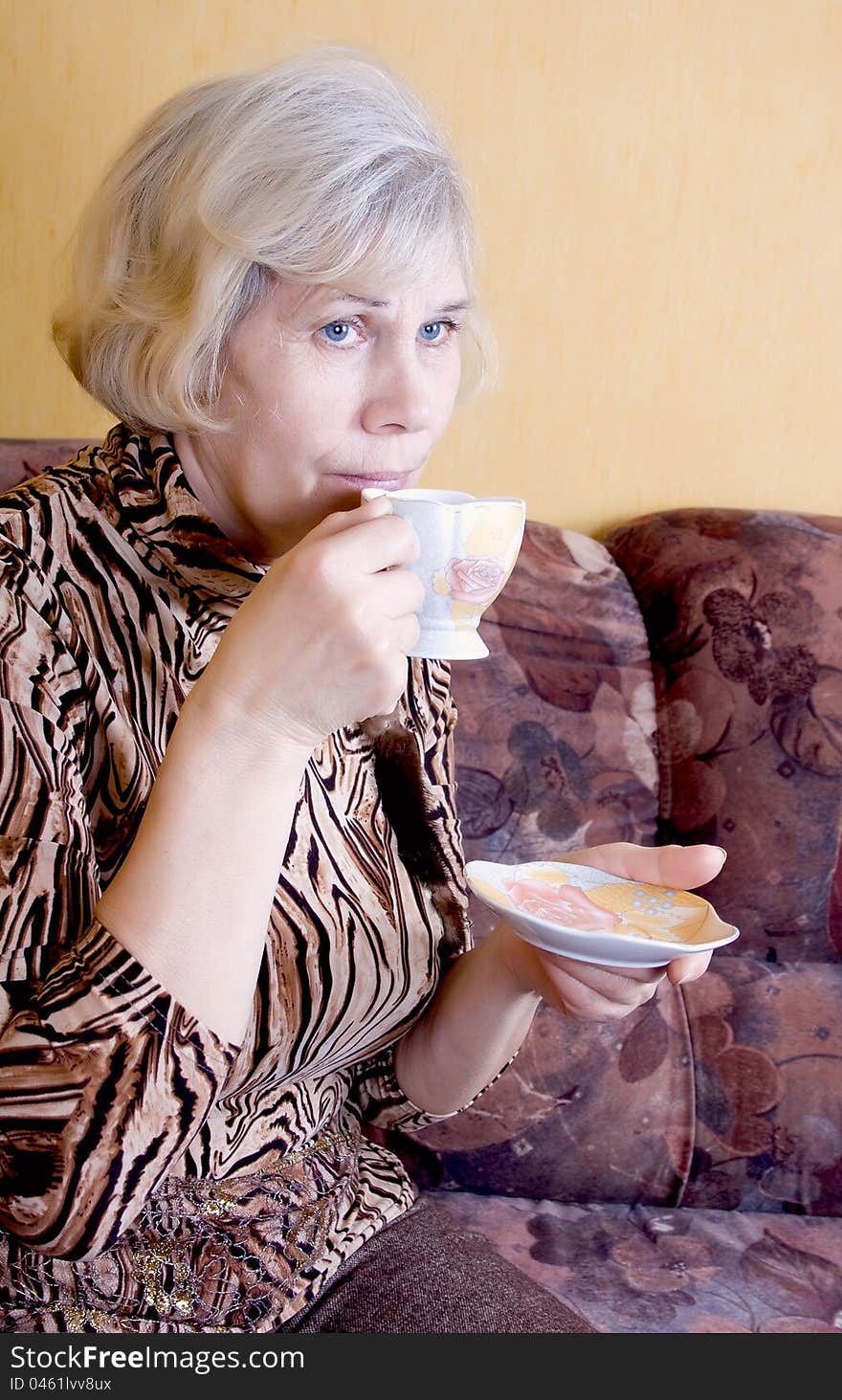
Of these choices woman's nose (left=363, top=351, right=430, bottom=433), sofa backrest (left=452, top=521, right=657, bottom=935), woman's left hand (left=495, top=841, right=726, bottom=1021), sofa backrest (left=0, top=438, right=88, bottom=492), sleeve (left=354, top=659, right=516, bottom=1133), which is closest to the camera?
woman's left hand (left=495, top=841, right=726, bottom=1021)

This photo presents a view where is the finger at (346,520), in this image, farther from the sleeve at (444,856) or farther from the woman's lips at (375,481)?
the sleeve at (444,856)

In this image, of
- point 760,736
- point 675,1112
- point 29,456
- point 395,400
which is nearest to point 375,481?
point 395,400

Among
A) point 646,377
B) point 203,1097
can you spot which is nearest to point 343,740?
point 203,1097

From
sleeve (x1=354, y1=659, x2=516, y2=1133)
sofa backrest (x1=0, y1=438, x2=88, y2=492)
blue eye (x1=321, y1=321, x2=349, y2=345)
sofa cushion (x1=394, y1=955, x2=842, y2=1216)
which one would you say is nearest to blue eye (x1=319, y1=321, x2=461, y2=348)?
blue eye (x1=321, y1=321, x2=349, y2=345)

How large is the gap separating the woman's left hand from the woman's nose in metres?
0.37

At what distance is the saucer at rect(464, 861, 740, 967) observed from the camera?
0.76 m

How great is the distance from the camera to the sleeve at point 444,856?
1210 mm

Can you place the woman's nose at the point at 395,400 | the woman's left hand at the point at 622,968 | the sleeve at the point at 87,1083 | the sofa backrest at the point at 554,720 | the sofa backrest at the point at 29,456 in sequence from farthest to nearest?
the sofa backrest at the point at 554,720, the sofa backrest at the point at 29,456, the woman's nose at the point at 395,400, the woman's left hand at the point at 622,968, the sleeve at the point at 87,1083

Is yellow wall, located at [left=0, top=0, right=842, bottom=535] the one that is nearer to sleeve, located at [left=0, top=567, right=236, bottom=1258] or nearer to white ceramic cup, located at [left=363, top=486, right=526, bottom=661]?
white ceramic cup, located at [left=363, top=486, right=526, bottom=661]

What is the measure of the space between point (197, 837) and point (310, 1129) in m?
0.44

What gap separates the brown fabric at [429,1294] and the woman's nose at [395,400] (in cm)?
69

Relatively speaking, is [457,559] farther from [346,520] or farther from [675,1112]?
[675,1112]

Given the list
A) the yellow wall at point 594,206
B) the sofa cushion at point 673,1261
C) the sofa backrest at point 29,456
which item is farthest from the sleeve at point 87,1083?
the yellow wall at point 594,206

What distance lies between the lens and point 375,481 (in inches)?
37.9
